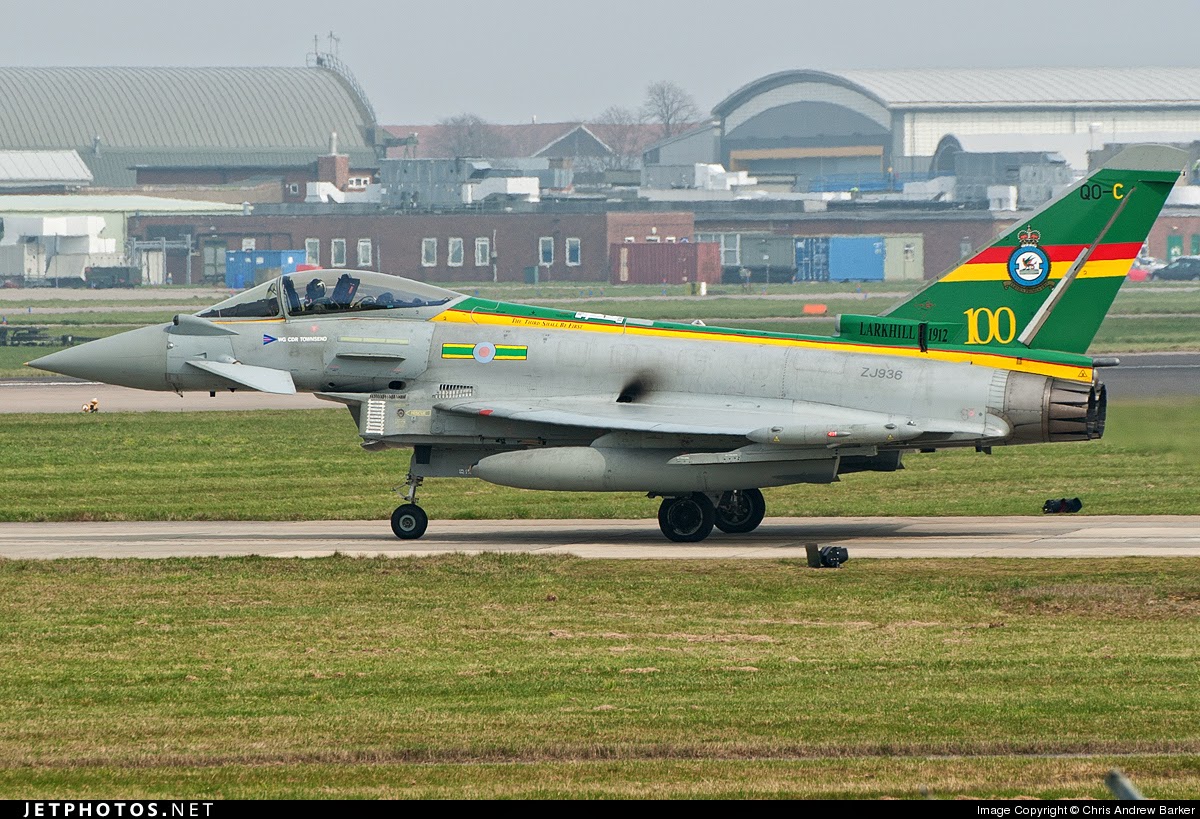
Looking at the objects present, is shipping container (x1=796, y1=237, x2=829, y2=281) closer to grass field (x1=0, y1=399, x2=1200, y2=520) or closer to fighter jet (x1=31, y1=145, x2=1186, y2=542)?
grass field (x1=0, y1=399, x2=1200, y2=520)

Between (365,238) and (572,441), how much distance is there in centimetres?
9170

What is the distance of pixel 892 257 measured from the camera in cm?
11081

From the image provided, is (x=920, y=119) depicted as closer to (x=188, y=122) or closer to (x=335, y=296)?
(x=188, y=122)

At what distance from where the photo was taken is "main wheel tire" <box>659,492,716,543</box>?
23.5m

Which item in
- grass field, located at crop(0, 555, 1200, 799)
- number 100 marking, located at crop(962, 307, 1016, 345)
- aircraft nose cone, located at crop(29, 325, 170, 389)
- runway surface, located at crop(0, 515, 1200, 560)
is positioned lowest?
grass field, located at crop(0, 555, 1200, 799)

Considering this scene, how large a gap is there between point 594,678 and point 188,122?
467ft

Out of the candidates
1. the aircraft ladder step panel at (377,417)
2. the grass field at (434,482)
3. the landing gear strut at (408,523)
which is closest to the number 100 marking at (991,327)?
the grass field at (434,482)

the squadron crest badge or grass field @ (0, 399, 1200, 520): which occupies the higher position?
the squadron crest badge

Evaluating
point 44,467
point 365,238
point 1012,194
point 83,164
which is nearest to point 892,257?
point 1012,194

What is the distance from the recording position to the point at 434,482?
3167 centimetres

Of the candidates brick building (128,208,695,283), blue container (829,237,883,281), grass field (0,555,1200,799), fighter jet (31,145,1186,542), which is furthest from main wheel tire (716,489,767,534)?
brick building (128,208,695,283)

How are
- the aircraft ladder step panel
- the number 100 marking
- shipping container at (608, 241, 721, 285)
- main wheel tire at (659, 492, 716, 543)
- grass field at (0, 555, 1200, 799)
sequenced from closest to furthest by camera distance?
grass field at (0, 555, 1200, 799), the number 100 marking, main wheel tire at (659, 492, 716, 543), the aircraft ladder step panel, shipping container at (608, 241, 721, 285)

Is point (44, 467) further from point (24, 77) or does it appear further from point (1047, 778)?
point (24, 77)

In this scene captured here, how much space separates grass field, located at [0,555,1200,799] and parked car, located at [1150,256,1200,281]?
87.6 m
